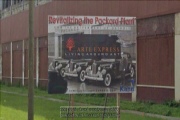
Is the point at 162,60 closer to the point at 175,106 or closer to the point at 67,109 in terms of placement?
the point at 175,106

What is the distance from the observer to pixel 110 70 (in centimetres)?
1439

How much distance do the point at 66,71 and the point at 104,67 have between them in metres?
1.13

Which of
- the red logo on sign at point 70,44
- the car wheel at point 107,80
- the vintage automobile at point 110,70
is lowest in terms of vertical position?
the car wheel at point 107,80

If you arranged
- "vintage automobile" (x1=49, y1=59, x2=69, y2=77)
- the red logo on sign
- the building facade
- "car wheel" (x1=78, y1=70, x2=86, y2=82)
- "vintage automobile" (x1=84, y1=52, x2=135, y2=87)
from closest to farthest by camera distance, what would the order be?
"vintage automobile" (x1=49, y1=59, x2=69, y2=77), the red logo on sign, "car wheel" (x1=78, y1=70, x2=86, y2=82), "vintage automobile" (x1=84, y1=52, x2=135, y2=87), the building facade

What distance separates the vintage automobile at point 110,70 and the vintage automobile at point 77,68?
0.12 m

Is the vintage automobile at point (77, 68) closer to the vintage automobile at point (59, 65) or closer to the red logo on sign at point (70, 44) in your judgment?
the vintage automobile at point (59, 65)

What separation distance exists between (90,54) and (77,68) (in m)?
0.55

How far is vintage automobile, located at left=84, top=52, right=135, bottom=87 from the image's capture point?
14.3 meters

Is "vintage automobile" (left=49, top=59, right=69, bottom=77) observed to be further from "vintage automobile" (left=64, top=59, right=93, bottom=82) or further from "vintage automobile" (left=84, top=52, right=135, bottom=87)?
"vintage automobile" (left=84, top=52, right=135, bottom=87)

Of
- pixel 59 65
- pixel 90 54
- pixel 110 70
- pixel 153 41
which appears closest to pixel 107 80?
pixel 110 70

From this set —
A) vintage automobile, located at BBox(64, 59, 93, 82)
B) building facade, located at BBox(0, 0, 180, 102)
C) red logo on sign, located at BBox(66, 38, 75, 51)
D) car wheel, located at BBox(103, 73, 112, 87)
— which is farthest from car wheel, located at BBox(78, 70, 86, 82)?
building facade, located at BBox(0, 0, 180, 102)

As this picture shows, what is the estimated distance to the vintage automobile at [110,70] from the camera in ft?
47.0

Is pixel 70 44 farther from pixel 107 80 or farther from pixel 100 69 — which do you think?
pixel 107 80

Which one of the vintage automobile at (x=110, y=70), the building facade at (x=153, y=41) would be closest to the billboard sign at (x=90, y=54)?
the vintage automobile at (x=110, y=70)
